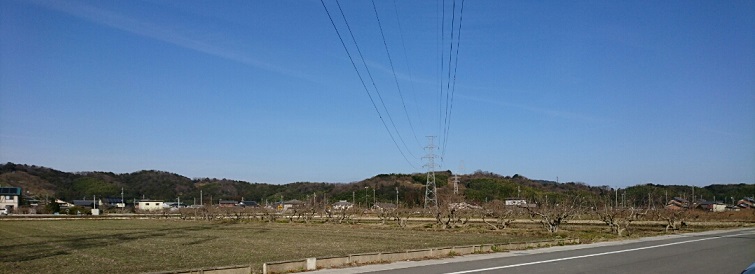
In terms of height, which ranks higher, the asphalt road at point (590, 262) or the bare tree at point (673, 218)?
the asphalt road at point (590, 262)

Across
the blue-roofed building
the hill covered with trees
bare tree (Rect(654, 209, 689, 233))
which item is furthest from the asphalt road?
the blue-roofed building

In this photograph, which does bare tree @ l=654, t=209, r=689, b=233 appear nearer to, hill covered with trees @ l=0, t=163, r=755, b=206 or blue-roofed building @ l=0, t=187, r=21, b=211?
hill covered with trees @ l=0, t=163, r=755, b=206

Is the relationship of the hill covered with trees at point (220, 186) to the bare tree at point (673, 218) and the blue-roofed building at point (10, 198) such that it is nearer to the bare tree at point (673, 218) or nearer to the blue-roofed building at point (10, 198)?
the blue-roofed building at point (10, 198)

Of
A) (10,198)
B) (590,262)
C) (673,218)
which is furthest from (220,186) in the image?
(590,262)

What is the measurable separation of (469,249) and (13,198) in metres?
122

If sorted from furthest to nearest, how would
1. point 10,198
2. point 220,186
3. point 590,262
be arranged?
point 220,186, point 10,198, point 590,262

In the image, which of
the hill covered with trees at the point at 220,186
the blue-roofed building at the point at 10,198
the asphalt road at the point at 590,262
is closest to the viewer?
the asphalt road at the point at 590,262

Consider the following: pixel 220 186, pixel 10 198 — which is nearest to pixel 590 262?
pixel 10 198

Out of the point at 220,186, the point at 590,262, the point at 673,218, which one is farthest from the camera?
the point at 220,186

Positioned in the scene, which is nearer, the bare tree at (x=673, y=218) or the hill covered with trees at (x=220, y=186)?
the bare tree at (x=673, y=218)

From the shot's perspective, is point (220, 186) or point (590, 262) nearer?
point (590, 262)

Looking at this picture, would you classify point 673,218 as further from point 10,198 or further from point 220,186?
point 220,186

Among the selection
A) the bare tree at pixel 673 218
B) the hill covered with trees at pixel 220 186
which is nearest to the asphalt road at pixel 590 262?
the bare tree at pixel 673 218

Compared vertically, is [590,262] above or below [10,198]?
above
